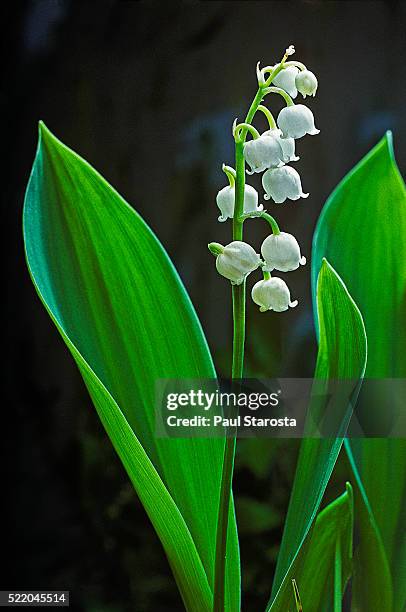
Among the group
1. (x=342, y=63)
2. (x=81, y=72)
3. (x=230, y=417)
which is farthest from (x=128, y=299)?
(x=342, y=63)

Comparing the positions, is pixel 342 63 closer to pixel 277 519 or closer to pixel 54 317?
pixel 54 317

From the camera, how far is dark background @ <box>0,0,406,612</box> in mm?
1031

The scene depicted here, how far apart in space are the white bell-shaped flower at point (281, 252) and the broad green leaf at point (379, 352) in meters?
0.19

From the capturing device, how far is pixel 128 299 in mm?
966

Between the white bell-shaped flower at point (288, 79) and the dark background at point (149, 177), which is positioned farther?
the dark background at point (149, 177)

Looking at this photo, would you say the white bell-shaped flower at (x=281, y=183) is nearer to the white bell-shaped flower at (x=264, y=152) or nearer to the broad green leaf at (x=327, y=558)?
the white bell-shaped flower at (x=264, y=152)

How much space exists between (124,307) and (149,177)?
0.73ft

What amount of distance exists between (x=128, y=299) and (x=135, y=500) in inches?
12.8

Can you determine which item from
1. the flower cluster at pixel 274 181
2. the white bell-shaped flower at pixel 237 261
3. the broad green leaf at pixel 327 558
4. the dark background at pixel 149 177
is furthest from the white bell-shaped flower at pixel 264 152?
the broad green leaf at pixel 327 558

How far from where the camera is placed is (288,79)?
0.86 metres

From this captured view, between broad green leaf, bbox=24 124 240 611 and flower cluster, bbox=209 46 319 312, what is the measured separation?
0.56ft

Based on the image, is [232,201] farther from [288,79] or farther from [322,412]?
[322,412]

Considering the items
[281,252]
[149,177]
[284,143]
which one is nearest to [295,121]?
[284,143]

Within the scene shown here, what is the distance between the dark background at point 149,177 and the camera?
40.6 inches
